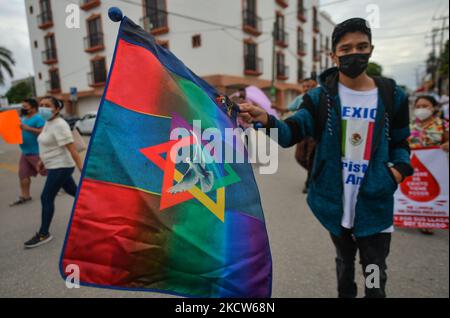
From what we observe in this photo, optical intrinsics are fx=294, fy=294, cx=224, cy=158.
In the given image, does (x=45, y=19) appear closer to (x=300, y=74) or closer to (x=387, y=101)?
(x=387, y=101)

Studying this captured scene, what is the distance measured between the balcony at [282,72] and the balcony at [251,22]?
5641 millimetres

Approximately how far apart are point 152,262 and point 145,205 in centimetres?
22

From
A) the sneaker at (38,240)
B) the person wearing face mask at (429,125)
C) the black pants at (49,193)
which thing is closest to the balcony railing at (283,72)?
the person wearing face mask at (429,125)

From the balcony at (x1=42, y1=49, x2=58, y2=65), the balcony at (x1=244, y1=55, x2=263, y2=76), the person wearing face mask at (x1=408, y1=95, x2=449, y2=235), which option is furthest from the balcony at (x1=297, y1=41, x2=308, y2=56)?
the balcony at (x1=42, y1=49, x2=58, y2=65)

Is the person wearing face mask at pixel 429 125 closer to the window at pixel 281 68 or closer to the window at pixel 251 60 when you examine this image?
the window at pixel 251 60

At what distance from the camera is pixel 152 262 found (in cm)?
109

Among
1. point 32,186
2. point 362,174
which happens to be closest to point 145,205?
point 362,174

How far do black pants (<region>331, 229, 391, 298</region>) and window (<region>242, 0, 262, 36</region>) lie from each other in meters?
16.4

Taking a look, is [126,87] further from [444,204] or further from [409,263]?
[444,204]

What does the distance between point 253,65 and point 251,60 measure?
385mm

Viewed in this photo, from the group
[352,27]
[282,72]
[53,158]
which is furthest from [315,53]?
[352,27]

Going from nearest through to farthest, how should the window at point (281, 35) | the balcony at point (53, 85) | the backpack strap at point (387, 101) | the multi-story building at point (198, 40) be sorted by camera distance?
the multi-story building at point (198, 40) < the backpack strap at point (387, 101) < the balcony at point (53, 85) < the window at point (281, 35)

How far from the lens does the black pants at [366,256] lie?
1660 millimetres

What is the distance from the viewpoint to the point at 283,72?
2392cm
